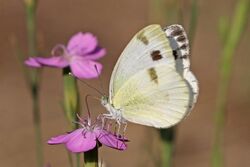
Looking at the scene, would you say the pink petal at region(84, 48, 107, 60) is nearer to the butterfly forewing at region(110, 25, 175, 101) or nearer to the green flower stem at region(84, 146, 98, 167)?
the butterfly forewing at region(110, 25, 175, 101)

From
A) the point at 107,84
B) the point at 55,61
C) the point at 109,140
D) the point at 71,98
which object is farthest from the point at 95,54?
the point at 107,84

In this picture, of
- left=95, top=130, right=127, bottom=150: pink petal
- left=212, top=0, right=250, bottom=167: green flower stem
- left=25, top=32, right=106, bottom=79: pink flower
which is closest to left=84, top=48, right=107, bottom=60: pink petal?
left=25, top=32, right=106, bottom=79: pink flower

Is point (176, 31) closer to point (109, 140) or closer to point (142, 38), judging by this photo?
point (142, 38)

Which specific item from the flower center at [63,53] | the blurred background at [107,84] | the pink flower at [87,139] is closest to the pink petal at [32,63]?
the flower center at [63,53]

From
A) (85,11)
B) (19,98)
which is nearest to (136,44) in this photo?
(19,98)

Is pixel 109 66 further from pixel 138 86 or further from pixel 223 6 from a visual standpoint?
pixel 138 86

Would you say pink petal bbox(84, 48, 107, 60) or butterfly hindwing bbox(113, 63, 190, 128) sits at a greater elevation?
pink petal bbox(84, 48, 107, 60)

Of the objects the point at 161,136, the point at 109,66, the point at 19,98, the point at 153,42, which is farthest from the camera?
the point at 109,66
